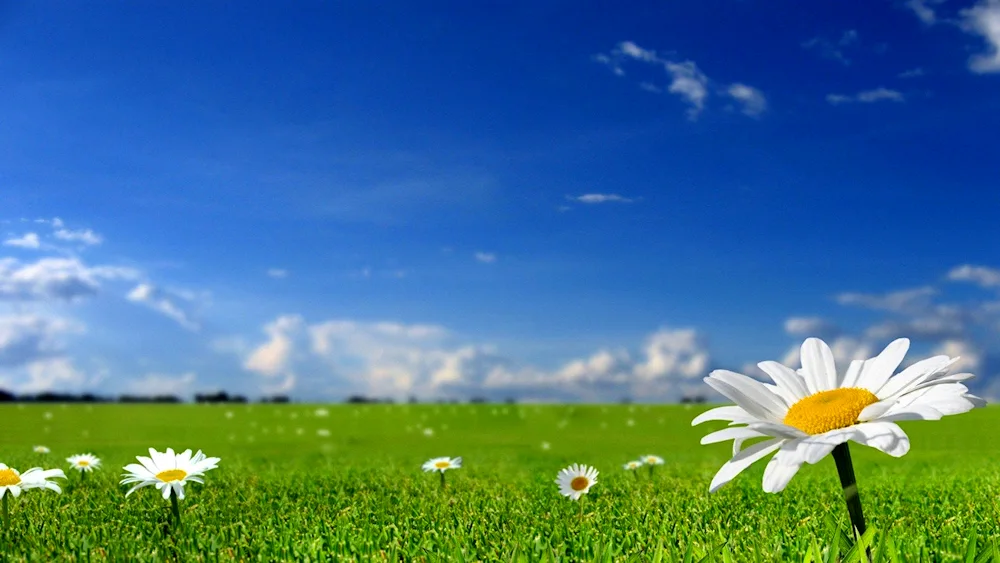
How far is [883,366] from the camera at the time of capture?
2.68m

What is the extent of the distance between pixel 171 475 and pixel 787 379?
9.76 ft

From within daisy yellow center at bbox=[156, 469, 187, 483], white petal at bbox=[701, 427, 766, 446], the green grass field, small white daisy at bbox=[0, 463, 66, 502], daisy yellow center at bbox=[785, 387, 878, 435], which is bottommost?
the green grass field

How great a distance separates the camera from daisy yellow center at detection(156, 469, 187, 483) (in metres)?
3.95

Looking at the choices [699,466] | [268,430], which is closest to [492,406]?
[268,430]

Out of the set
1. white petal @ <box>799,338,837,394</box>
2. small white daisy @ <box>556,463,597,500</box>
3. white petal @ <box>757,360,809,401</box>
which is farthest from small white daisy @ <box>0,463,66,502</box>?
white petal @ <box>799,338,837,394</box>

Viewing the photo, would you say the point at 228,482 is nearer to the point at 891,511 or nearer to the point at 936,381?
the point at 891,511

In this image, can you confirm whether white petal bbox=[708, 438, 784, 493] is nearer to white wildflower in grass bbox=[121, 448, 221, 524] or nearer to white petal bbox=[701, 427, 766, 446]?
white petal bbox=[701, 427, 766, 446]

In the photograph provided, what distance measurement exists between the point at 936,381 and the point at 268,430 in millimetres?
14279

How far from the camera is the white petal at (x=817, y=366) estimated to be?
2.75 m

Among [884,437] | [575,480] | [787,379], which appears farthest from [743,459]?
[575,480]

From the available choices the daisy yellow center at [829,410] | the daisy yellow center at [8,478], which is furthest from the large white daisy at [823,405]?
the daisy yellow center at [8,478]

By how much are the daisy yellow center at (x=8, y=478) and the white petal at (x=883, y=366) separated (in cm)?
403

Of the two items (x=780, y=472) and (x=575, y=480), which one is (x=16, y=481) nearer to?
(x=575, y=480)

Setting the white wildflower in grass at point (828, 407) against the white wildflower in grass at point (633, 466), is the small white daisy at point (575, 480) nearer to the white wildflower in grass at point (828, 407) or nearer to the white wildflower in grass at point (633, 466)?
the white wildflower in grass at point (633, 466)
